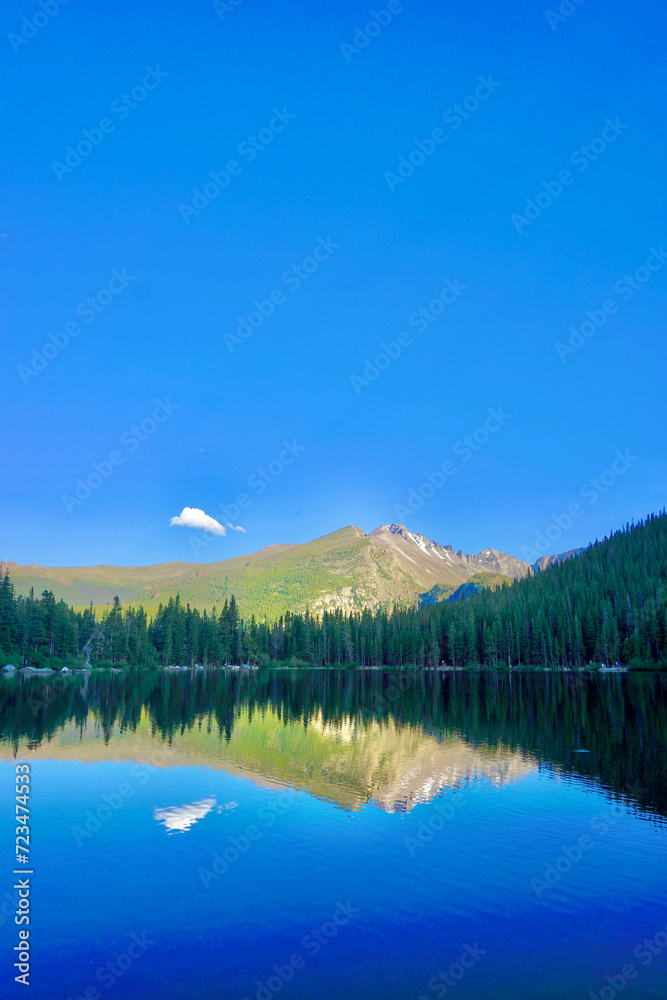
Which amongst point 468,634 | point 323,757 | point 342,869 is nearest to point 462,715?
point 323,757

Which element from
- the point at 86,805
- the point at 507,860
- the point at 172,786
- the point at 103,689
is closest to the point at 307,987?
the point at 507,860

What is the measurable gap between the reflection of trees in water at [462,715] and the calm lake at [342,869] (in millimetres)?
596

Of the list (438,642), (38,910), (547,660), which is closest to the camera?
(38,910)

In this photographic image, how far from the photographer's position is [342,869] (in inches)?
753

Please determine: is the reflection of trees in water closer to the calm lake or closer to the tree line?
the calm lake

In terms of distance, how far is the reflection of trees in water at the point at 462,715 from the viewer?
3541 centimetres

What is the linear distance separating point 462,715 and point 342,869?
146 ft

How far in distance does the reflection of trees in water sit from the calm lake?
1.95 ft

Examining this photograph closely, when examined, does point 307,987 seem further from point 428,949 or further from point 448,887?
point 448,887

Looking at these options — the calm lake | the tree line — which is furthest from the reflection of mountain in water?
the tree line

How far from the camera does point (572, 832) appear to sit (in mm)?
22453

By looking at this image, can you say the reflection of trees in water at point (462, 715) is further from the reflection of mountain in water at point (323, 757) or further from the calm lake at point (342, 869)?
the reflection of mountain in water at point (323, 757)

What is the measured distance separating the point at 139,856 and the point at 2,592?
124921mm

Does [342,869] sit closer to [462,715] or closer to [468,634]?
[462,715]
